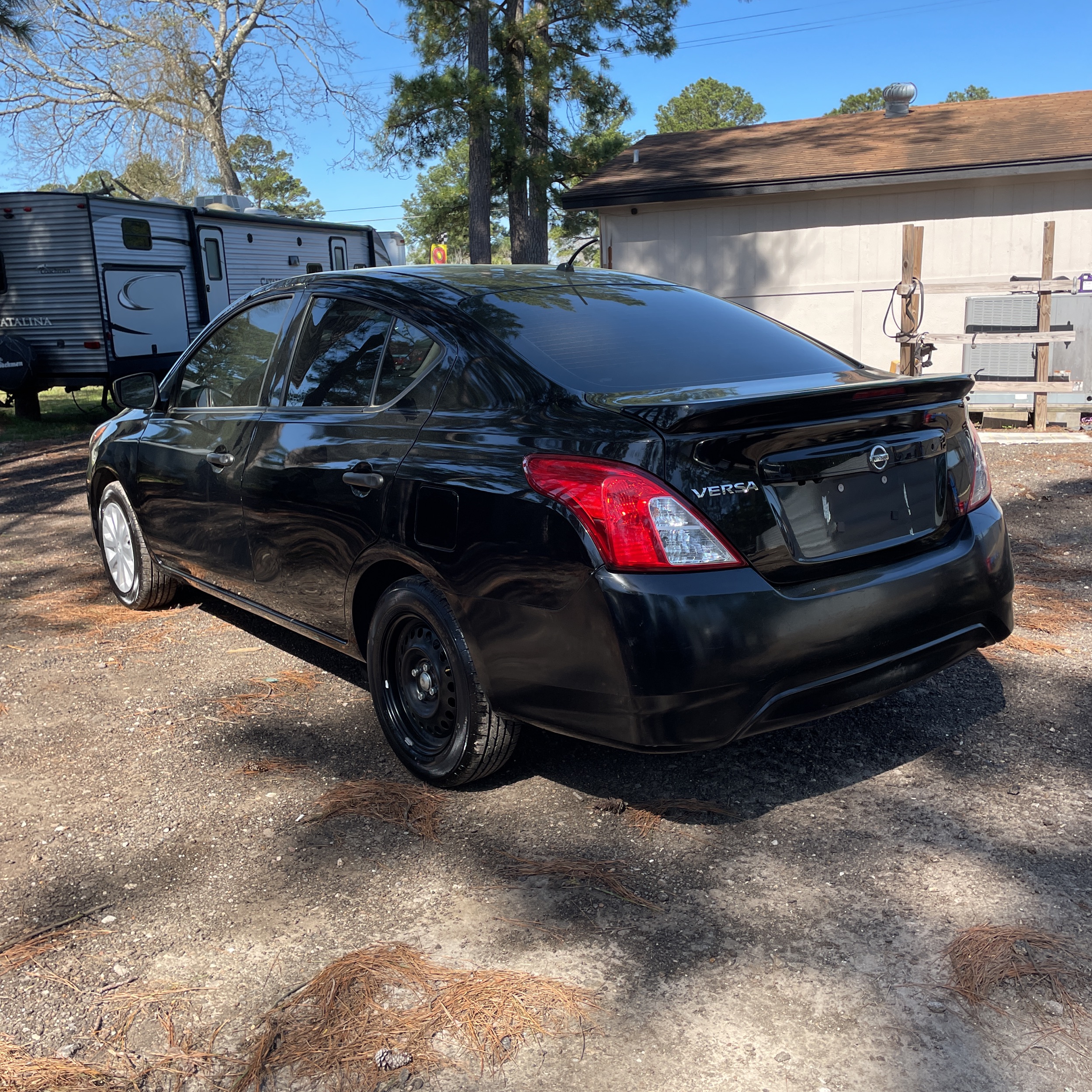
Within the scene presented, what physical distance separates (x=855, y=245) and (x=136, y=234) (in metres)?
9.97

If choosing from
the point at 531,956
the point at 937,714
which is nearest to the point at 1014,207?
the point at 937,714

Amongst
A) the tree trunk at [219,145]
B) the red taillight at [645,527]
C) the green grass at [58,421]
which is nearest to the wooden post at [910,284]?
the red taillight at [645,527]

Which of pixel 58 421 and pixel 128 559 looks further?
pixel 58 421

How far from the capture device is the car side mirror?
5184 mm

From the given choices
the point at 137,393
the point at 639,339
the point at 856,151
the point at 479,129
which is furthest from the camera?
the point at 479,129

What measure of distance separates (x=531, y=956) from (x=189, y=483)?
2.92 metres

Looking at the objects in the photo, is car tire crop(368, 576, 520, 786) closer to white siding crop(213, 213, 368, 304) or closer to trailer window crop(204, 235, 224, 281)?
trailer window crop(204, 235, 224, 281)

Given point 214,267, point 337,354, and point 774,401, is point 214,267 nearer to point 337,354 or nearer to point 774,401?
point 337,354

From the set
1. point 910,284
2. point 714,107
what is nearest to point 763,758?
point 910,284

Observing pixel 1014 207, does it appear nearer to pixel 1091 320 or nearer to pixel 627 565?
pixel 1091 320

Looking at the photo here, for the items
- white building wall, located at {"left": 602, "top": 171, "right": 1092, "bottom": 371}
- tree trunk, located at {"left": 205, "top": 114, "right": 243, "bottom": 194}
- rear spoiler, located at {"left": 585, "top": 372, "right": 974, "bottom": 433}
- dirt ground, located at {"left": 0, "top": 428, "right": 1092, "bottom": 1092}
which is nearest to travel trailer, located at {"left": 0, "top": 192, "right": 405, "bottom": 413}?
white building wall, located at {"left": 602, "top": 171, "right": 1092, "bottom": 371}

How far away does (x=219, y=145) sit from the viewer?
30516 millimetres

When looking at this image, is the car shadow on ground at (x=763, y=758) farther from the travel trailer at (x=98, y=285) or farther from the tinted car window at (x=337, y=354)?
the travel trailer at (x=98, y=285)

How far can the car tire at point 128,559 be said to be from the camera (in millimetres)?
5520
